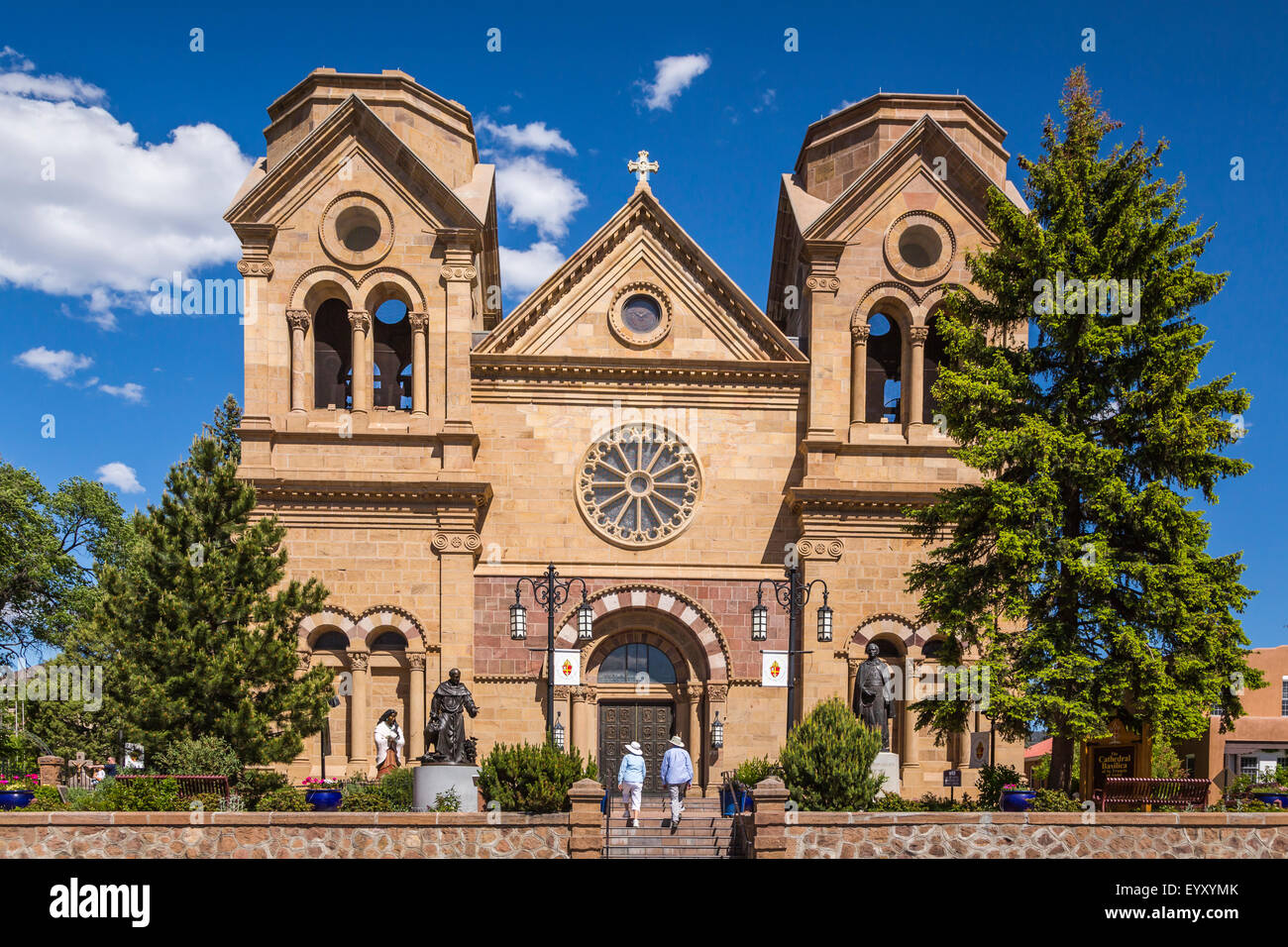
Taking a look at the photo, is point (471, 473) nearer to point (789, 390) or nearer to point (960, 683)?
point (789, 390)

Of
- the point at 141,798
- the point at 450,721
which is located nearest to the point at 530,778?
the point at 450,721

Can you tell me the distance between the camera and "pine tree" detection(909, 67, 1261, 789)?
22.2 metres

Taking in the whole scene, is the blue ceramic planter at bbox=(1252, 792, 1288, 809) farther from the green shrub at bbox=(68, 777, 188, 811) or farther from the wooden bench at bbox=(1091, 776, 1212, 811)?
the green shrub at bbox=(68, 777, 188, 811)

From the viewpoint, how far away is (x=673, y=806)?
22938 mm

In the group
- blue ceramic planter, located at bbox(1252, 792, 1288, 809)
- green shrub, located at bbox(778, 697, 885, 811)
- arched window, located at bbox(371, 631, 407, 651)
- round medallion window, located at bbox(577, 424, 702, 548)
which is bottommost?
blue ceramic planter, located at bbox(1252, 792, 1288, 809)

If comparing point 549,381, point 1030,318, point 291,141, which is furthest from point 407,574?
point 1030,318

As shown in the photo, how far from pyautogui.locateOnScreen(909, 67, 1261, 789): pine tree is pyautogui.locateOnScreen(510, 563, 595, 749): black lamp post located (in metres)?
7.56

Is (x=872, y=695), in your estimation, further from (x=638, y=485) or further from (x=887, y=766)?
(x=638, y=485)

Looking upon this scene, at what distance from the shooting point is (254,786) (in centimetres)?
2306

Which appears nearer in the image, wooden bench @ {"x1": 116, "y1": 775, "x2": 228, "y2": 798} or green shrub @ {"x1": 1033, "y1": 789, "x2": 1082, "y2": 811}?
green shrub @ {"x1": 1033, "y1": 789, "x2": 1082, "y2": 811}

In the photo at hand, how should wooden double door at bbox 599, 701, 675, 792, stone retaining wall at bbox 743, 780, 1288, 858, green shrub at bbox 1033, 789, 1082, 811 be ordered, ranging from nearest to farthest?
stone retaining wall at bbox 743, 780, 1288, 858 < green shrub at bbox 1033, 789, 1082, 811 < wooden double door at bbox 599, 701, 675, 792

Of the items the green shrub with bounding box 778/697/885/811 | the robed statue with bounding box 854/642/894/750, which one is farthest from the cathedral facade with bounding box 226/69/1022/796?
the green shrub with bounding box 778/697/885/811

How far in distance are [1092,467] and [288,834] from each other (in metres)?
15.7

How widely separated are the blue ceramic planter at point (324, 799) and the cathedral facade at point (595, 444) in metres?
7.72
